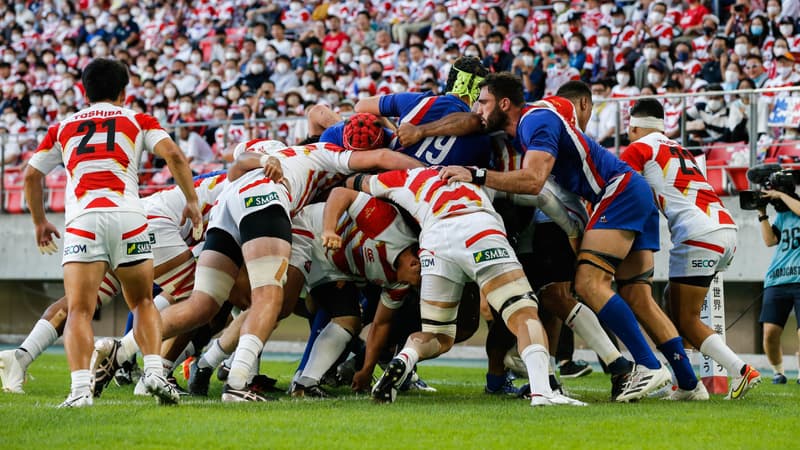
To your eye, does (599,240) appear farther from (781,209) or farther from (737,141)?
(737,141)

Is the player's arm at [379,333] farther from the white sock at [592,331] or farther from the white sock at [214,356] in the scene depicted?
the white sock at [592,331]

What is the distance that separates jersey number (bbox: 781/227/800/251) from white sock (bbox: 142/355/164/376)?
6402 millimetres

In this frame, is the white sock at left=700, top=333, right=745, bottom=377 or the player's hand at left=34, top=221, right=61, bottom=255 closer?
the player's hand at left=34, top=221, right=61, bottom=255

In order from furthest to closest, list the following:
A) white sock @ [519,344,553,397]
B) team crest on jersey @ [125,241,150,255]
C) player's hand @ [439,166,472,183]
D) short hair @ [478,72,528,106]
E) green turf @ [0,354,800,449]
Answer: short hair @ [478,72,528,106]
player's hand @ [439,166,472,183]
team crest on jersey @ [125,241,150,255]
white sock @ [519,344,553,397]
green turf @ [0,354,800,449]

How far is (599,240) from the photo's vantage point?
→ 23.4 ft

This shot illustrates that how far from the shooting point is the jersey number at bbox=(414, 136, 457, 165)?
7.68 meters

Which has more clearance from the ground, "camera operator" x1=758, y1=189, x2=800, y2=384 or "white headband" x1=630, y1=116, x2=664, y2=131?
"white headband" x1=630, y1=116, x2=664, y2=131

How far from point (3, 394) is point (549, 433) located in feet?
14.1

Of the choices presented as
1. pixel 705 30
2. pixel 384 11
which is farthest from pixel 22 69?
pixel 705 30

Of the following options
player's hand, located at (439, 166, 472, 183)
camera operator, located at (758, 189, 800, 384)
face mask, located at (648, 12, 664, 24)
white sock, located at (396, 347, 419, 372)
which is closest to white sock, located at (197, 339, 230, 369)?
white sock, located at (396, 347, 419, 372)

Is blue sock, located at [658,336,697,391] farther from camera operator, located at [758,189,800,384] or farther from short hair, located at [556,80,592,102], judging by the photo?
camera operator, located at [758,189,800,384]

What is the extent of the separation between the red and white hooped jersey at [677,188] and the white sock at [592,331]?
976mm

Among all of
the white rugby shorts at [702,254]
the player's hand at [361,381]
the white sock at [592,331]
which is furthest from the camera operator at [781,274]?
the player's hand at [361,381]

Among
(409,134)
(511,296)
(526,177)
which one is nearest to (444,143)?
(409,134)
